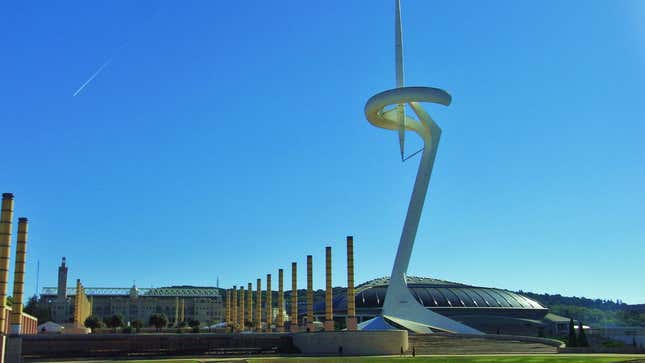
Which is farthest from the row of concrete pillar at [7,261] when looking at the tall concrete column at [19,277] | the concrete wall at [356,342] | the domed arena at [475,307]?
the domed arena at [475,307]

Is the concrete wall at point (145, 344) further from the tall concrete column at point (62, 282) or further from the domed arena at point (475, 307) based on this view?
the tall concrete column at point (62, 282)

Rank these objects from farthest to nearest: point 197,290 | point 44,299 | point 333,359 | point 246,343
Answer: point 197,290, point 44,299, point 246,343, point 333,359

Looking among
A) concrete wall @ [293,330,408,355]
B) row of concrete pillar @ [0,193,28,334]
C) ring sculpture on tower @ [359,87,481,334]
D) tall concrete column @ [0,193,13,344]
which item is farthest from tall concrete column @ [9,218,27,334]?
ring sculpture on tower @ [359,87,481,334]

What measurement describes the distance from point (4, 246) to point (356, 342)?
2034cm

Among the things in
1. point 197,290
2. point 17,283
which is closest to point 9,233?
point 17,283

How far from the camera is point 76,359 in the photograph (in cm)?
3400

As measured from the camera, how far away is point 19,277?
87.2ft

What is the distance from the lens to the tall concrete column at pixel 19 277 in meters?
26.0

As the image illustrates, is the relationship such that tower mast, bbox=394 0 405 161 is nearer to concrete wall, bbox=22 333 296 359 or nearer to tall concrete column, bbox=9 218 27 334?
concrete wall, bbox=22 333 296 359

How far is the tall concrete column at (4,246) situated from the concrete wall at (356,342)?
1848cm

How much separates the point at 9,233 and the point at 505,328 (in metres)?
53.8

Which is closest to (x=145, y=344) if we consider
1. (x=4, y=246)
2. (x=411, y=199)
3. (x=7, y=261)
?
(x=7, y=261)

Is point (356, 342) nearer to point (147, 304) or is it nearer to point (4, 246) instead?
point (4, 246)

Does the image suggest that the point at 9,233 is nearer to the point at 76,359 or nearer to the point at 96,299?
the point at 76,359
